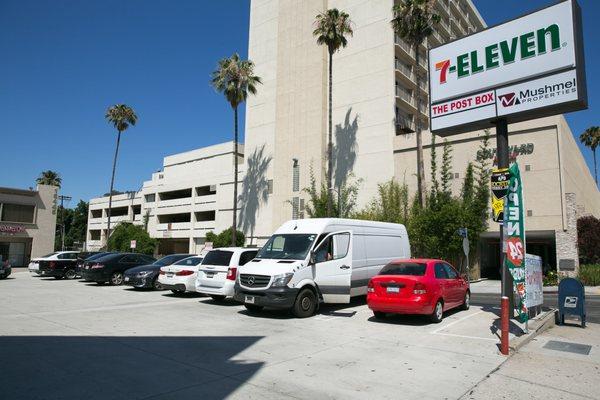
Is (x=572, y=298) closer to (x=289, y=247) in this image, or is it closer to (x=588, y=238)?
(x=289, y=247)

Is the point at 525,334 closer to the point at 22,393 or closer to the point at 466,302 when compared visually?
the point at 466,302

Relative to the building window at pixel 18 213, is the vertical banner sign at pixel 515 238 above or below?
below

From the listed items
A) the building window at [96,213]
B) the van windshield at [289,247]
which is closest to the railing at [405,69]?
the van windshield at [289,247]

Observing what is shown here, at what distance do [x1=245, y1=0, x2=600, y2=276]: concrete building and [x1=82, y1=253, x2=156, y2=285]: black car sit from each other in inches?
841

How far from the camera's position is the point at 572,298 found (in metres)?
10.9

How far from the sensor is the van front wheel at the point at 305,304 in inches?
445

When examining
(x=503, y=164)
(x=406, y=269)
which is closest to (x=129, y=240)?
(x=406, y=269)

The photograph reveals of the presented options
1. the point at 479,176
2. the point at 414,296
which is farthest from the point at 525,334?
the point at 479,176

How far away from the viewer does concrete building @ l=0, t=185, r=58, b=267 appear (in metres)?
44.1

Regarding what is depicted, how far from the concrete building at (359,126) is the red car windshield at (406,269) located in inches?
776

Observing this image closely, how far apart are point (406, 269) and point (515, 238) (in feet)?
8.98

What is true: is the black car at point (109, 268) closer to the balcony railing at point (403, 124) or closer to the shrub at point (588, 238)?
the balcony railing at point (403, 124)

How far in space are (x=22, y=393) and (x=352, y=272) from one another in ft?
30.5

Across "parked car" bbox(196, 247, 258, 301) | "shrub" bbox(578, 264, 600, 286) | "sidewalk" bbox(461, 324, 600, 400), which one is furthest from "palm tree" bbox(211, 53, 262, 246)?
"sidewalk" bbox(461, 324, 600, 400)
